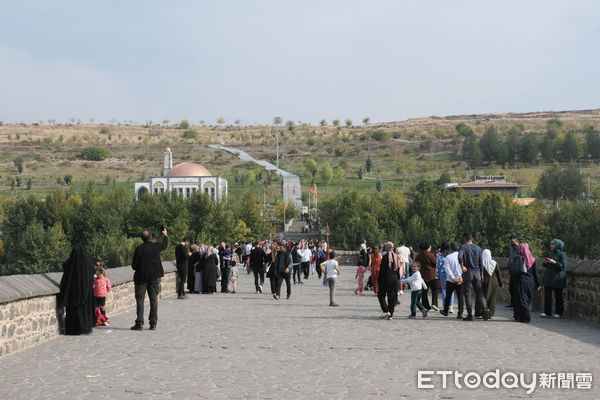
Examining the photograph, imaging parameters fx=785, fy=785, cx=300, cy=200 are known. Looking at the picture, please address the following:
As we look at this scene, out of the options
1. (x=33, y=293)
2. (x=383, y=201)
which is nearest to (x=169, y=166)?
(x=383, y=201)

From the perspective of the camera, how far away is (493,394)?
7.38 m

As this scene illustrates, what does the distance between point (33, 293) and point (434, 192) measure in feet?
253

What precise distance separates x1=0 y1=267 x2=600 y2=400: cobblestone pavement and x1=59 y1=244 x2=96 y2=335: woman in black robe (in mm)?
341

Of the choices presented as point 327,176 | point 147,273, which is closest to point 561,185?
point 327,176

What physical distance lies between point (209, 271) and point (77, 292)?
1119 cm

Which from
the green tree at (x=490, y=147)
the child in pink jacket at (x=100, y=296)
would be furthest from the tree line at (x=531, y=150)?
the child in pink jacket at (x=100, y=296)

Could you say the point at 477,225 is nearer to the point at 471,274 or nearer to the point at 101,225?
the point at 101,225

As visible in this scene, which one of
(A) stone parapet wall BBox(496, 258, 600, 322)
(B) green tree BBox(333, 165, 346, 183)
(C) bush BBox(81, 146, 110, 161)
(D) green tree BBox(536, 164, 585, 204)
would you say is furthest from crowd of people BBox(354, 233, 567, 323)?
(C) bush BBox(81, 146, 110, 161)

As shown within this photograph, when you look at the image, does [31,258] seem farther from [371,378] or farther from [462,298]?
[371,378]

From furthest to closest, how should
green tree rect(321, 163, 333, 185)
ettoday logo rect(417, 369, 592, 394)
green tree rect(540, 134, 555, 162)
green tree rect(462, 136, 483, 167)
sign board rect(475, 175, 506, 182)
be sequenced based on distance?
green tree rect(540, 134, 555, 162)
green tree rect(462, 136, 483, 167)
green tree rect(321, 163, 333, 185)
sign board rect(475, 175, 506, 182)
ettoday logo rect(417, 369, 592, 394)

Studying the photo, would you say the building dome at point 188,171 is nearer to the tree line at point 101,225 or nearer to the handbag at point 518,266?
the tree line at point 101,225

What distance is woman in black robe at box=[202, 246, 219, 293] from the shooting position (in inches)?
924

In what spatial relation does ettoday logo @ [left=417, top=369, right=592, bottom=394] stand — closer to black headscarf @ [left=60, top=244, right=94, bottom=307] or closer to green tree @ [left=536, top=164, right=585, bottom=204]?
black headscarf @ [left=60, top=244, right=94, bottom=307]

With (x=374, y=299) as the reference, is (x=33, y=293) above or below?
above
